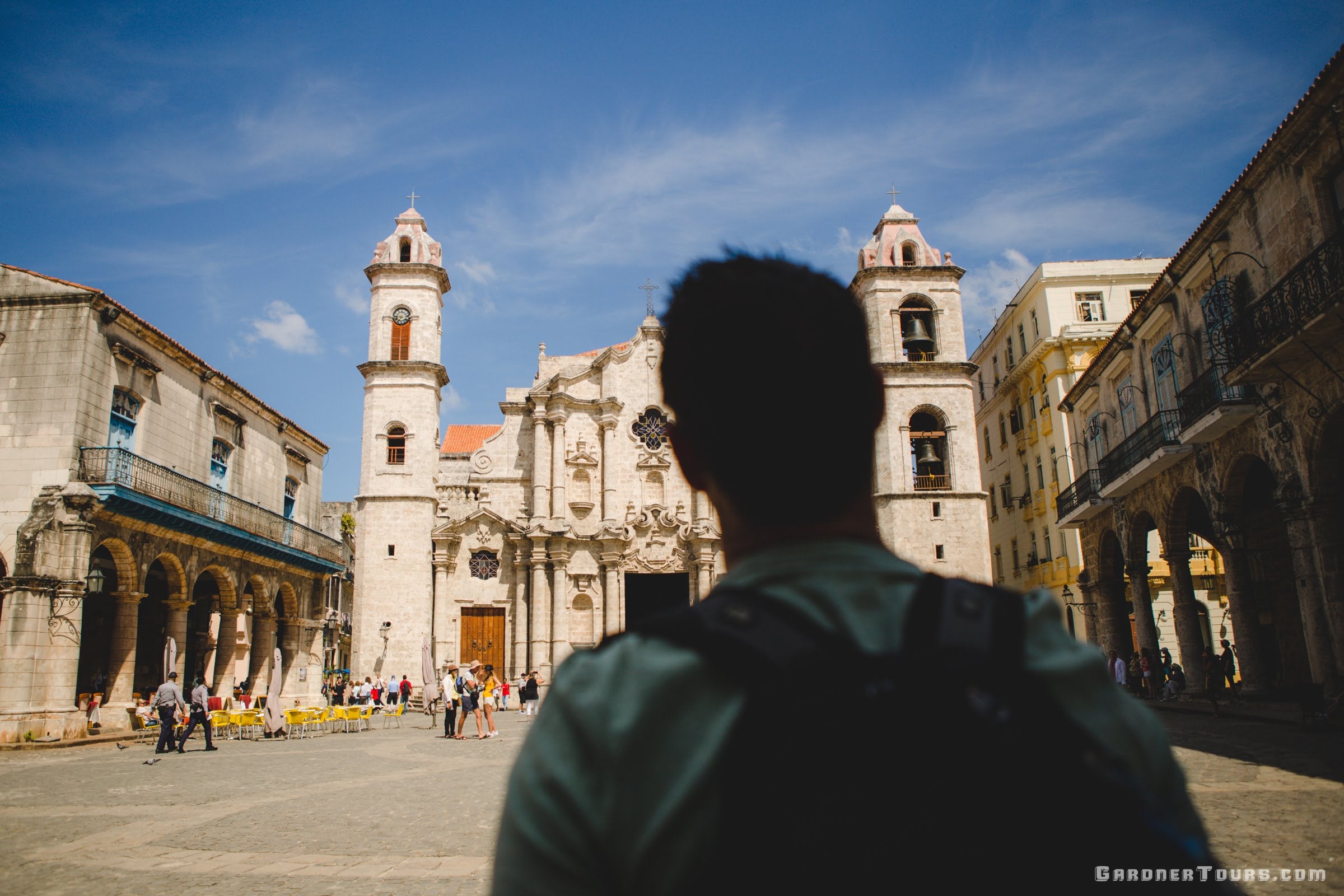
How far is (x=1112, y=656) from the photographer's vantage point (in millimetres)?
22438

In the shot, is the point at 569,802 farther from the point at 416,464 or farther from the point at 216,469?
the point at 416,464

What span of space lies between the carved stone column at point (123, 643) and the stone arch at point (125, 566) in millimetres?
148

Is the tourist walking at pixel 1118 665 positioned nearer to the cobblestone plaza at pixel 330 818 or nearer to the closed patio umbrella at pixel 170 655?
the cobblestone plaza at pixel 330 818

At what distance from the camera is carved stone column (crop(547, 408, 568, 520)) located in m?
33.1

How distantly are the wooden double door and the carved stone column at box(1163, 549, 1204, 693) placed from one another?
867 inches

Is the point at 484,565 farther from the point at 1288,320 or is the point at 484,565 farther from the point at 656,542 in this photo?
the point at 1288,320

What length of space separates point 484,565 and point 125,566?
14.9 metres

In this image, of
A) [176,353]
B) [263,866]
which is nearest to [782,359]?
[263,866]

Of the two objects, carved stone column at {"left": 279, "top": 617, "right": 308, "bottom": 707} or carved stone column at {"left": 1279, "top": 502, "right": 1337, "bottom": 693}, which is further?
carved stone column at {"left": 279, "top": 617, "right": 308, "bottom": 707}

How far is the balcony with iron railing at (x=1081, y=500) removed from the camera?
23688 mm

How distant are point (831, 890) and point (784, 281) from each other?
84cm

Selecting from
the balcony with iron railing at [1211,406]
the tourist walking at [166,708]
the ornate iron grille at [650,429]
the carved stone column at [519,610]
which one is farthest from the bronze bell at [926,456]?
the tourist walking at [166,708]

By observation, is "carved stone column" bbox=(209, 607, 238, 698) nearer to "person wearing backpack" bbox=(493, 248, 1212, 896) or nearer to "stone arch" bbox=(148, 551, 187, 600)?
"stone arch" bbox=(148, 551, 187, 600)

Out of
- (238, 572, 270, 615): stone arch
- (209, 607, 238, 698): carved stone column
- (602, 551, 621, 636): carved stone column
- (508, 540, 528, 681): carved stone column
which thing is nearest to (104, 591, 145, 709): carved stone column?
(209, 607, 238, 698): carved stone column
